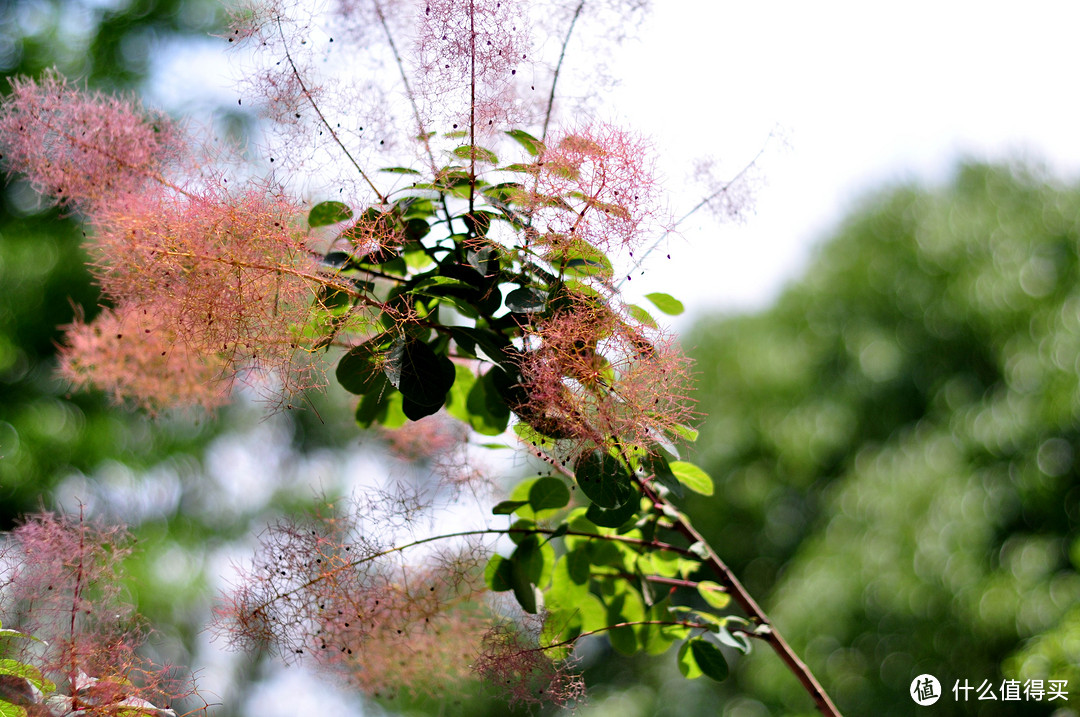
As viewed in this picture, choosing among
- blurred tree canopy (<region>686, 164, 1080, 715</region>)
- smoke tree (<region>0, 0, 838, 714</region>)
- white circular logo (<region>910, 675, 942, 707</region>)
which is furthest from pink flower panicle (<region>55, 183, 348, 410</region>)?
blurred tree canopy (<region>686, 164, 1080, 715</region>)

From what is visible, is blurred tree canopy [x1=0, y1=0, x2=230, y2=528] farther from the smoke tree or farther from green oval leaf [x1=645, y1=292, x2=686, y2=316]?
green oval leaf [x1=645, y1=292, x2=686, y2=316]

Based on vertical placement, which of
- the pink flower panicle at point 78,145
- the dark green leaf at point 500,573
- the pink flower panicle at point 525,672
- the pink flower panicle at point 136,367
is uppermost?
the pink flower panicle at point 78,145

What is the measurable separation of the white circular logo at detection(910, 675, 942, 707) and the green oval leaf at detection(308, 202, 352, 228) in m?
1.23

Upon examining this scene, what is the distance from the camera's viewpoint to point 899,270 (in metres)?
7.55

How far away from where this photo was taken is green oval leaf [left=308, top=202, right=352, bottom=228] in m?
0.77

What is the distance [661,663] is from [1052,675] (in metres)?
6.22

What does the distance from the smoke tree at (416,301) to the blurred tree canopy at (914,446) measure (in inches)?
70.0

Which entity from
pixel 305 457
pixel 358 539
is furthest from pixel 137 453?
pixel 358 539

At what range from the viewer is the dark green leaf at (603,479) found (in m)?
0.65

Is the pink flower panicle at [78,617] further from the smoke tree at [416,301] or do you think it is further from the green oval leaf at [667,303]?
the green oval leaf at [667,303]

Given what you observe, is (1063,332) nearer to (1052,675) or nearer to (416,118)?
(1052,675)

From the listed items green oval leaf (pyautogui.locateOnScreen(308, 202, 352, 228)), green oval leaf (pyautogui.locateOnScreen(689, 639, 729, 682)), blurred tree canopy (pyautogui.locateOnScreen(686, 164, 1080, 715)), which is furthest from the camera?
blurred tree canopy (pyautogui.locateOnScreen(686, 164, 1080, 715))

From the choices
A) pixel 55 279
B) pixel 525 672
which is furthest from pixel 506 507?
pixel 55 279

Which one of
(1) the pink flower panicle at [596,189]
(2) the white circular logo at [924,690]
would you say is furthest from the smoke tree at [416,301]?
(2) the white circular logo at [924,690]
